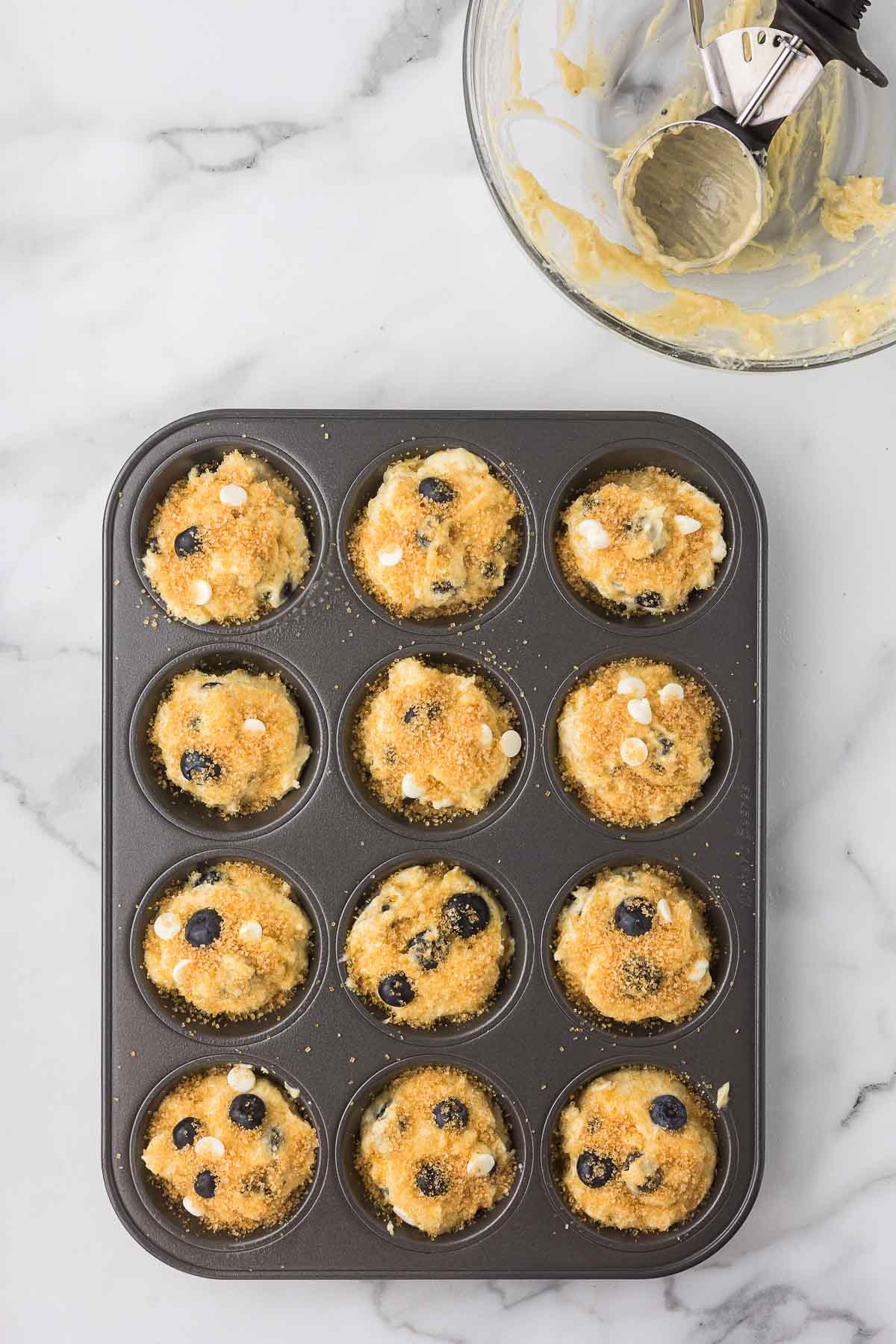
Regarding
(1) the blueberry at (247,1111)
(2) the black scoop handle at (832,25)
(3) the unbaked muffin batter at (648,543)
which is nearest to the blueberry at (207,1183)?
(1) the blueberry at (247,1111)

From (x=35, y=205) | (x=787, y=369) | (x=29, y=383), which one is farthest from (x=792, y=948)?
(x=35, y=205)

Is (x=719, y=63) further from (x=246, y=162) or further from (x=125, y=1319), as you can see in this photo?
(x=125, y=1319)

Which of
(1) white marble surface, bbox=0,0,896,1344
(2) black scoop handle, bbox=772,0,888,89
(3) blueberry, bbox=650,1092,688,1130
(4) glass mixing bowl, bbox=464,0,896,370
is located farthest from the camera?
(1) white marble surface, bbox=0,0,896,1344

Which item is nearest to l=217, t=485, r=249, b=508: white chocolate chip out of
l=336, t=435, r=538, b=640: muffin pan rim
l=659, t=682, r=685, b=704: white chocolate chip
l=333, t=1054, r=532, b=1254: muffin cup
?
l=336, t=435, r=538, b=640: muffin pan rim

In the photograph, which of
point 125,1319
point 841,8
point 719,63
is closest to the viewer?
point 841,8

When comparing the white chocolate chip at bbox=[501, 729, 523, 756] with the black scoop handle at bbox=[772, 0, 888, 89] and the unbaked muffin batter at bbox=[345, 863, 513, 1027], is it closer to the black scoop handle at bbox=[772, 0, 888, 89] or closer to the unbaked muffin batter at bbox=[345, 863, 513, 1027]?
the unbaked muffin batter at bbox=[345, 863, 513, 1027]

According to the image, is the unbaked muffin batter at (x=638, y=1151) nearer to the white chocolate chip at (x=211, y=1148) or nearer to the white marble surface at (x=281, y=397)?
the white marble surface at (x=281, y=397)
